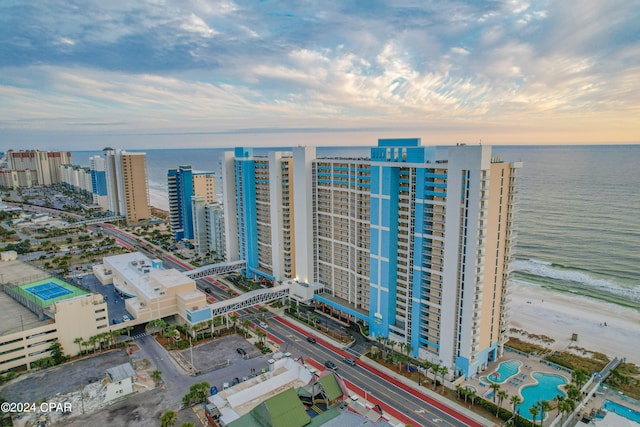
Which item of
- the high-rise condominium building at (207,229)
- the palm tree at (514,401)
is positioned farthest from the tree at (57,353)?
the palm tree at (514,401)

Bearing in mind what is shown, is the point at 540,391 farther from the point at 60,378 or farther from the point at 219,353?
the point at 60,378

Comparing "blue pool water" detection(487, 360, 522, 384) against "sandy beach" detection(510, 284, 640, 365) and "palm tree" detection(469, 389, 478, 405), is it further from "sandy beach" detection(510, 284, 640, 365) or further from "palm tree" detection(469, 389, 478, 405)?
"sandy beach" detection(510, 284, 640, 365)

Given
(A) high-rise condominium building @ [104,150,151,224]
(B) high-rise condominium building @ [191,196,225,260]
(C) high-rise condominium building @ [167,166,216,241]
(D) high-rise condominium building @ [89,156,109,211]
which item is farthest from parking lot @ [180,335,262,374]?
(D) high-rise condominium building @ [89,156,109,211]

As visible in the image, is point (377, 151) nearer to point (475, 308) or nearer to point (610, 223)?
point (475, 308)

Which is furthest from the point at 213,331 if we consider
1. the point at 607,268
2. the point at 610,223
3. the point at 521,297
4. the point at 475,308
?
the point at 610,223

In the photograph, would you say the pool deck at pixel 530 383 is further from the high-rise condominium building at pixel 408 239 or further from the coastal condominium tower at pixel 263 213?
the coastal condominium tower at pixel 263 213
